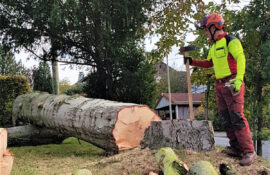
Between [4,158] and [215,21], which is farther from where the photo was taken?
[215,21]

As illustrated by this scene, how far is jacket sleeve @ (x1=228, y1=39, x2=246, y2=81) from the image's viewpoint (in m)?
2.93

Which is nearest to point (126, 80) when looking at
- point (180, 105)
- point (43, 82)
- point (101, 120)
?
point (101, 120)

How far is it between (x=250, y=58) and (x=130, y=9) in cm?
319

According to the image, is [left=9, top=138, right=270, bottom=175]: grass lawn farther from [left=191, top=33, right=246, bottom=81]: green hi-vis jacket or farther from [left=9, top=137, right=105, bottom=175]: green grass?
[left=191, top=33, right=246, bottom=81]: green hi-vis jacket

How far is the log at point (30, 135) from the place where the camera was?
6.16 m

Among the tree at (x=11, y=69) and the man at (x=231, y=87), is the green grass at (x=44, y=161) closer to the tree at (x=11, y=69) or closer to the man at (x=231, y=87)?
the man at (x=231, y=87)

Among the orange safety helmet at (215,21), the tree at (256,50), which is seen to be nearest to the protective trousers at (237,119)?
the orange safety helmet at (215,21)

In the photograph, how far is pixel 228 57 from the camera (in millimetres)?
3107

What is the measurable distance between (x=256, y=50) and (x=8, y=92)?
30.2 feet

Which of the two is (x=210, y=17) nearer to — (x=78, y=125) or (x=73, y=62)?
(x=78, y=125)

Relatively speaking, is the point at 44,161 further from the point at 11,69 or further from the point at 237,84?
the point at 11,69

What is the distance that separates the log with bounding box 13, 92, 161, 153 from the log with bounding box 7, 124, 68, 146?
570 millimetres

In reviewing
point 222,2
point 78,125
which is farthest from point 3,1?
point 222,2

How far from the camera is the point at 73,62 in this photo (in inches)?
A: 333
